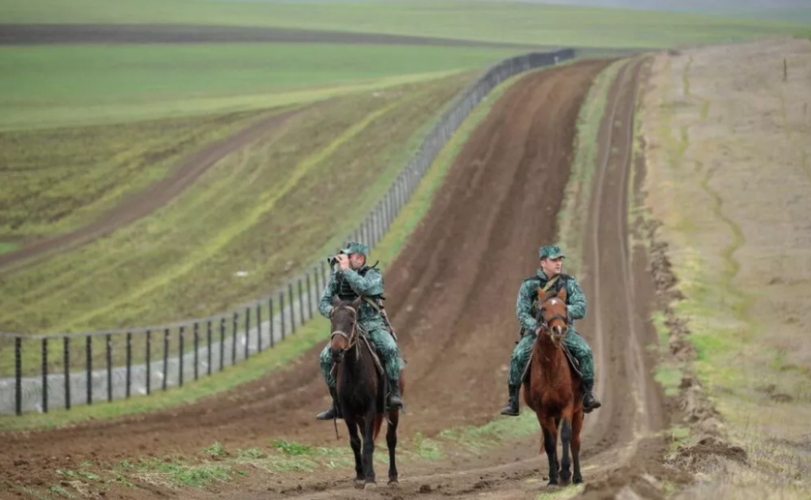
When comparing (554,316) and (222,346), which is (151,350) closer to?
(222,346)

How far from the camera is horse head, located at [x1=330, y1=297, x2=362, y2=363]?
16.2m

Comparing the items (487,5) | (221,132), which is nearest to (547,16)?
(487,5)

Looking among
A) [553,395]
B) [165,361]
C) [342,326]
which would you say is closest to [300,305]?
[165,361]

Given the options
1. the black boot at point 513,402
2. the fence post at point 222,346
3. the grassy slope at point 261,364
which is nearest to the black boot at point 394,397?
the black boot at point 513,402

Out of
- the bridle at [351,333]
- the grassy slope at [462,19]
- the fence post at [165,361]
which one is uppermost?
the grassy slope at [462,19]

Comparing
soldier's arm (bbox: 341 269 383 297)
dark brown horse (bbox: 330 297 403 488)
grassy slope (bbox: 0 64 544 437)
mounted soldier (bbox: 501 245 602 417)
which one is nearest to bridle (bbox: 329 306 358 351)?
dark brown horse (bbox: 330 297 403 488)

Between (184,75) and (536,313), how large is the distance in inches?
3030

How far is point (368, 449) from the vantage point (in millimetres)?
17234

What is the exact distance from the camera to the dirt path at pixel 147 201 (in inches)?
1926

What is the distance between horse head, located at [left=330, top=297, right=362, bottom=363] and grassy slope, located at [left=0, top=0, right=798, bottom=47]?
9323 cm

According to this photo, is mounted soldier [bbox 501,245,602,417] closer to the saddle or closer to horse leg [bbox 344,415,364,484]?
the saddle

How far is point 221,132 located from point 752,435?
52.8 meters

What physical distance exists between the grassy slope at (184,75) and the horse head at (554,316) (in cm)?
5170

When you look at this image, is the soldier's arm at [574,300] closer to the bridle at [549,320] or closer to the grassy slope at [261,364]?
the bridle at [549,320]
